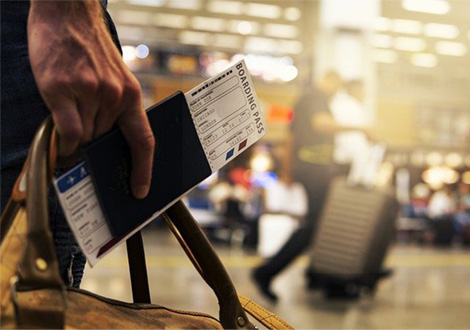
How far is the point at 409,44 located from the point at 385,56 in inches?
37.4

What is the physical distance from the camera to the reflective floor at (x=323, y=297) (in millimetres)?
3681

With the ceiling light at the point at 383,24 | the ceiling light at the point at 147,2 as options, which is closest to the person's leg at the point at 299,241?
the ceiling light at the point at 383,24

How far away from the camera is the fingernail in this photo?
Answer: 769mm

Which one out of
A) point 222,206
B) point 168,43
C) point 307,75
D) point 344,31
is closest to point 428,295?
point 307,75

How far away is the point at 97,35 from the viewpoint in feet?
2.42

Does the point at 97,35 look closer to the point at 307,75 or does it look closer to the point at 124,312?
the point at 124,312

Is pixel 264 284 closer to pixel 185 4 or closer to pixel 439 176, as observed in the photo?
pixel 185 4

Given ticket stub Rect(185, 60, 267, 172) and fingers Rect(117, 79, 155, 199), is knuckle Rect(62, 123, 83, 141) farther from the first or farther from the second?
ticket stub Rect(185, 60, 267, 172)

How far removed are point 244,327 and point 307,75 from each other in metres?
4.95

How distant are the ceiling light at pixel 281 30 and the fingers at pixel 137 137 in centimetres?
1553

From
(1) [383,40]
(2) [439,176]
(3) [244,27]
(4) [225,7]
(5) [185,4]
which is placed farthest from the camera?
(3) [244,27]

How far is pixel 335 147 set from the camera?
5.64 metres

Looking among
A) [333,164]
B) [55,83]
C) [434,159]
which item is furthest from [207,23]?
[55,83]

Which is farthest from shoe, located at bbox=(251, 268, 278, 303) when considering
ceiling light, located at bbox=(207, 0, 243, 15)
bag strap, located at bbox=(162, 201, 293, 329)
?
ceiling light, located at bbox=(207, 0, 243, 15)
